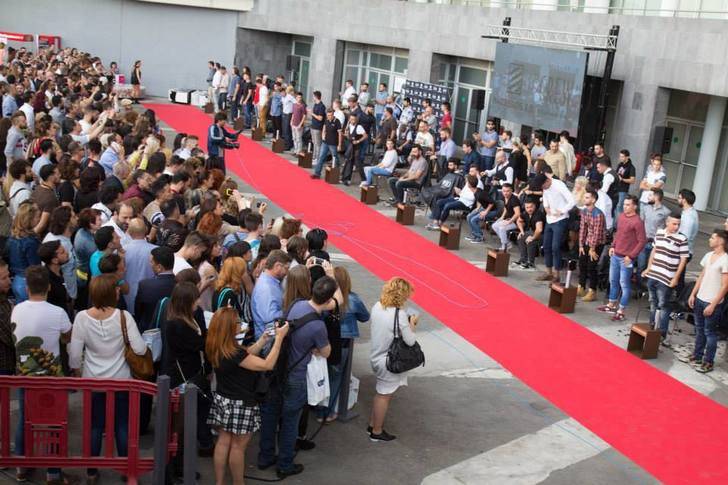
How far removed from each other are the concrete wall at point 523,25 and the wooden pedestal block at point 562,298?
826 centimetres

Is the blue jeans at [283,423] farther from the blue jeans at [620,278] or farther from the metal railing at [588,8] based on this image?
the metal railing at [588,8]

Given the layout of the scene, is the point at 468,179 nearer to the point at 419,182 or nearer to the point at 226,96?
the point at 419,182

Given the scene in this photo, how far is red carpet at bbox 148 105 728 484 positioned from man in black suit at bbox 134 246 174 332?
4.66m

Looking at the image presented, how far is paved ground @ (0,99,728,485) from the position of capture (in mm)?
7805

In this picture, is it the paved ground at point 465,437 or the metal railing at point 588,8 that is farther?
the metal railing at point 588,8

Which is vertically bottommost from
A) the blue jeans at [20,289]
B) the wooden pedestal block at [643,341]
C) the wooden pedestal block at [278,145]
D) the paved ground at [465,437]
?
the paved ground at [465,437]

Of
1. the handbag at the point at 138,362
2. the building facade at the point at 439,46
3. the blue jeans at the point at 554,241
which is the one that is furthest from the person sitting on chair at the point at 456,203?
the handbag at the point at 138,362

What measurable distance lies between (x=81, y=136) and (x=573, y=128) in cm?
1121

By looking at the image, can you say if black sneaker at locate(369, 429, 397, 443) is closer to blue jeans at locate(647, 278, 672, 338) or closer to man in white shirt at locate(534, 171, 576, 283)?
blue jeans at locate(647, 278, 672, 338)

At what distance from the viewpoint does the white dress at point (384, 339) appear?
26.3ft

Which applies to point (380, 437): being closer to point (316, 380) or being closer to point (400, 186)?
point (316, 380)

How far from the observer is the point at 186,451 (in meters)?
6.42

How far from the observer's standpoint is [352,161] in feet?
68.0

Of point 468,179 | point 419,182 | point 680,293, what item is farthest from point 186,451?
point 419,182
